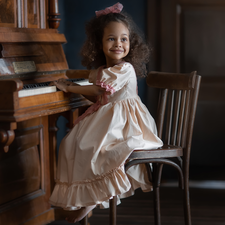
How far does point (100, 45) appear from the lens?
1.94 meters

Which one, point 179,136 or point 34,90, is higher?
point 34,90

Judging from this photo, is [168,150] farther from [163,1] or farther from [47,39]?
[163,1]

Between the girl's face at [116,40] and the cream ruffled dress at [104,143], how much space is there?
8cm

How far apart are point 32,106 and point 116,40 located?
55 cm

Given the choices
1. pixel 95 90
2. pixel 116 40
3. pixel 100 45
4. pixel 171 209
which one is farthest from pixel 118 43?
pixel 171 209

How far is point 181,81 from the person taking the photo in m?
1.92

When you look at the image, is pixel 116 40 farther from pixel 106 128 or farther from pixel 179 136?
pixel 179 136

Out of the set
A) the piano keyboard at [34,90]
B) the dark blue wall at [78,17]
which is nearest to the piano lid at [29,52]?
the piano keyboard at [34,90]

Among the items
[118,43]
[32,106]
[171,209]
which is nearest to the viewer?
[32,106]

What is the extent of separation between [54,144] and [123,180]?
831mm

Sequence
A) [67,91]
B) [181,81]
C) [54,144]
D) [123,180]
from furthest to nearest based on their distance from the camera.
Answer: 1. [54,144]
2. [181,81]
3. [67,91]
4. [123,180]

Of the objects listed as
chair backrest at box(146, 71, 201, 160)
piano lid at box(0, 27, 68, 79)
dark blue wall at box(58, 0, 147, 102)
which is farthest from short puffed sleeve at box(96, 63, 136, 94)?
dark blue wall at box(58, 0, 147, 102)

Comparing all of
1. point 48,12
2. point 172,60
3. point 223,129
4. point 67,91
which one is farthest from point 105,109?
Answer: point 223,129

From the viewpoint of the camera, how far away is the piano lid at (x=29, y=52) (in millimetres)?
1842
